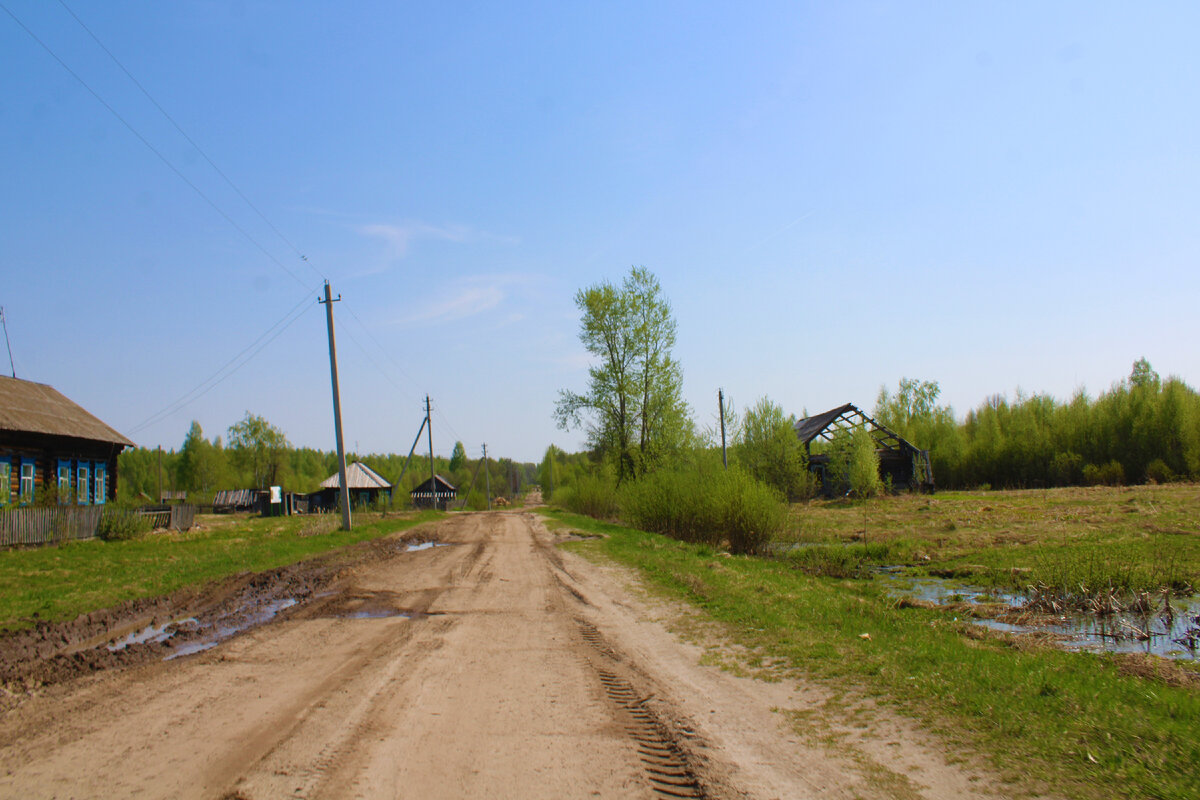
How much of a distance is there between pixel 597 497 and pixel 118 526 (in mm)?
21258

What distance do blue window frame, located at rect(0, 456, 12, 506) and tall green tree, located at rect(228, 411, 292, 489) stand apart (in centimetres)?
5927

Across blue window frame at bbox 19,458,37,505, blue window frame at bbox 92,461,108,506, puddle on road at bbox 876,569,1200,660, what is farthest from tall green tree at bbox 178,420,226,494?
puddle on road at bbox 876,569,1200,660

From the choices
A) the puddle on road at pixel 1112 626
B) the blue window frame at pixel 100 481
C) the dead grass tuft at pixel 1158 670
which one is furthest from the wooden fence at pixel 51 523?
the dead grass tuft at pixel 1158 670

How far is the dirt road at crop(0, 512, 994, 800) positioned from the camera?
3.89 m

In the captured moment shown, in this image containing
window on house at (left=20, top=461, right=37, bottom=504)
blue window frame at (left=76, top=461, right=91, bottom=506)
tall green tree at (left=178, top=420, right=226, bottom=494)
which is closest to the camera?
window on house at (left=20, top=461, right=37, bottom=504)

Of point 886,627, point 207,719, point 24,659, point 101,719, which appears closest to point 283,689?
point 207,719

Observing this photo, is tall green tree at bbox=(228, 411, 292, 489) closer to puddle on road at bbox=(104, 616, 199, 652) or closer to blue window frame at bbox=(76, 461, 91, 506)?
blue window frame at bbox=(76, 461, 91, 506)

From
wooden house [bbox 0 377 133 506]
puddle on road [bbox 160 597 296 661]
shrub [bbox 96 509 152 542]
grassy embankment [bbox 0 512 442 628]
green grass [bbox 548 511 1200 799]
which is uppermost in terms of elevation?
wooden house [bbox 0 377 133 506]

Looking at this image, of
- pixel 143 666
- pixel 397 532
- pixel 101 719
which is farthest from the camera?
pixel 397 532

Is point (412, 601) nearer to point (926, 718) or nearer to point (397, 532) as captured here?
point (926, 718)

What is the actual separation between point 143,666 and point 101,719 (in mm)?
1900

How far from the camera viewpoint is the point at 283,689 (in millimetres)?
5895

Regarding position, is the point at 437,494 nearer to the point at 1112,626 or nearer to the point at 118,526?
the point at 118,526

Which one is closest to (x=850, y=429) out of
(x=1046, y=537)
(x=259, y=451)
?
(x=1046, y=537)
